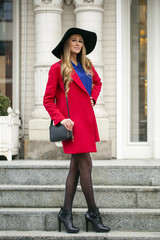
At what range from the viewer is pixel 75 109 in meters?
5.12

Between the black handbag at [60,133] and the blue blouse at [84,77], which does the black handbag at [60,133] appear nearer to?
the black handbag at [60,133]

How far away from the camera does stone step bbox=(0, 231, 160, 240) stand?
509 cm

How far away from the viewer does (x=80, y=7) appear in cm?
772

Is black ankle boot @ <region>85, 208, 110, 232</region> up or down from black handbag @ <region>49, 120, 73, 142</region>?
down

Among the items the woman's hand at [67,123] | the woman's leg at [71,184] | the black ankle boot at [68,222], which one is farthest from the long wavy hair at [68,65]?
the black ankle boot at [68,222]

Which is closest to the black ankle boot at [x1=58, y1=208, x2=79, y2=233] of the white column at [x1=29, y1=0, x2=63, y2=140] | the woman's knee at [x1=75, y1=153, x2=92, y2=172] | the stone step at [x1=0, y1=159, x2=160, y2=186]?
the woman's knee at [x1=75, y1=153, x2=92, y2=172]

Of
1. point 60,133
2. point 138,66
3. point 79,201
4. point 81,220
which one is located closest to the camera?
point 60,133

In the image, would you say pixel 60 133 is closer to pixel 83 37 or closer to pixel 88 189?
pixel 88 189

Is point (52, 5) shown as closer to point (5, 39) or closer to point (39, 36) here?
point (39, 36)

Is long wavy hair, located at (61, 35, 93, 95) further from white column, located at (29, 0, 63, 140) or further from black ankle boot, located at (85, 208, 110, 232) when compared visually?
white column, located at (29, 0, 63, 140)

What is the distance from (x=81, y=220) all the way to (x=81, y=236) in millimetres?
356

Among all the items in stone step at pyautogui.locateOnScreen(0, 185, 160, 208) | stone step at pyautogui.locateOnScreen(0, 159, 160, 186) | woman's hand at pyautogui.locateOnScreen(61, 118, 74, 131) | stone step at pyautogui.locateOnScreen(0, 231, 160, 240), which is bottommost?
stone step at pyautogui.locateOnScreen(0, 231, 160, 240)

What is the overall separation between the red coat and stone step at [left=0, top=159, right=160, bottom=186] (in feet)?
3.60

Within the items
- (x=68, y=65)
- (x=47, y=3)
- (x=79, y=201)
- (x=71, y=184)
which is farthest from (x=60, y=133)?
(x=47, y=3)
